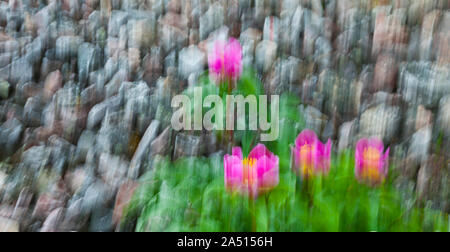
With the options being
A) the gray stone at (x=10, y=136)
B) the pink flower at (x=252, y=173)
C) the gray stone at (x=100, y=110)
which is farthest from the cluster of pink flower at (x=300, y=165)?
the gray stone at (x=10, y=136)

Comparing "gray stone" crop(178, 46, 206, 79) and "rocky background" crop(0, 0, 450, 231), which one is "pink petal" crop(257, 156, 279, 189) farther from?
"gray stone" crop(178, 46, 206, 79)

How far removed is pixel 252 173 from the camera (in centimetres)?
99

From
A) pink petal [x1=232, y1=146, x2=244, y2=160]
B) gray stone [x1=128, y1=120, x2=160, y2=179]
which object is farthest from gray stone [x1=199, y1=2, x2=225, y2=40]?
pink petal [x1=232, y1=146, x2=244, y2=160]

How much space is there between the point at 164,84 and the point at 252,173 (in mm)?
378

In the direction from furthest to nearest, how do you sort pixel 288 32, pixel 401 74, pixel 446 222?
pixel 288 32
pixel 401 74
pixel 446 222

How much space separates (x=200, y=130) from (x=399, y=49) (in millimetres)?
446

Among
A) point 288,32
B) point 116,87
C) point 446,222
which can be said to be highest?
point 288,32

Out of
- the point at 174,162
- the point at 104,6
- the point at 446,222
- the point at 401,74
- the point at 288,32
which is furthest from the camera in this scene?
the point at 104,6

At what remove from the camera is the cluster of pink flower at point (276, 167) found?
98 centimetres

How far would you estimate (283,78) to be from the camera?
127cm

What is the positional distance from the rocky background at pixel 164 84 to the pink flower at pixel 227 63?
8cm

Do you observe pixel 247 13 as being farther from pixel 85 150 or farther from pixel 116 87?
pixel 85 150

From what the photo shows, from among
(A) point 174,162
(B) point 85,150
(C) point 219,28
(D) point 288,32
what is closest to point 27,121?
(B) point 85,150

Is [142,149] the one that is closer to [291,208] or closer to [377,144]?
[291,208]
